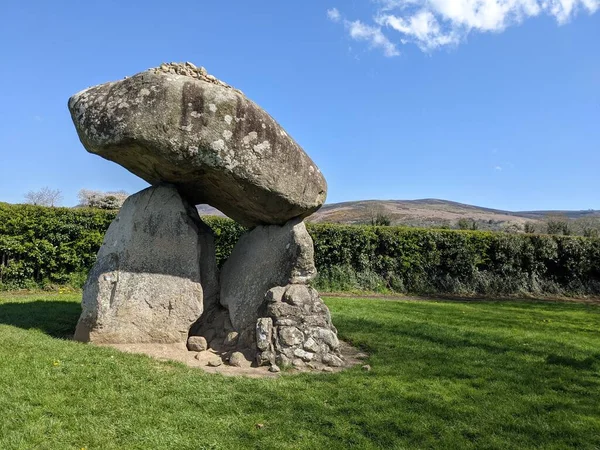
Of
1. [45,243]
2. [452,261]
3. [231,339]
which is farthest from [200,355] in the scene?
[452,261]

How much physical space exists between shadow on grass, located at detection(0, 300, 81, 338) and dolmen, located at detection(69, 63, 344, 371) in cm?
113

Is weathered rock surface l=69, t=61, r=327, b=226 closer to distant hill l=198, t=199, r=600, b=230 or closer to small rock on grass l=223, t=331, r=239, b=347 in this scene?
small rock on grass l=223, t=331, r=239, b=347

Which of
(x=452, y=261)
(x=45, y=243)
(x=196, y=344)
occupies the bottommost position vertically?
(x=196, y=344)

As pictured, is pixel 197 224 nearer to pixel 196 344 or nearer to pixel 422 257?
pixel 196 344

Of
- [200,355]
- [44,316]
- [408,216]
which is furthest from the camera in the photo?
[408,216]

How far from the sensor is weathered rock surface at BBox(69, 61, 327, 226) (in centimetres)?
654

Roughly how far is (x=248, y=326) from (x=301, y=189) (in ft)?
7.71

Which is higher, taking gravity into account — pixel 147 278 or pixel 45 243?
pixel 45 243

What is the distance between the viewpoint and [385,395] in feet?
18.4

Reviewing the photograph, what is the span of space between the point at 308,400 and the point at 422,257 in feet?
41.8

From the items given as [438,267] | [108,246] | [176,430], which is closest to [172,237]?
[108,246]

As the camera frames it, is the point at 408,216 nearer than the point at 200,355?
No

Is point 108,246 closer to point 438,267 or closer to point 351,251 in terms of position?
point 351,251

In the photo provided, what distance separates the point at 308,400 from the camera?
5340 millimetres
